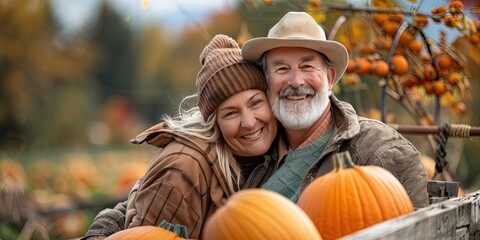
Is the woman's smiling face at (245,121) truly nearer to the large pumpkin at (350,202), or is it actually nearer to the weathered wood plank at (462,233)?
the large pumpkin at (350,202)

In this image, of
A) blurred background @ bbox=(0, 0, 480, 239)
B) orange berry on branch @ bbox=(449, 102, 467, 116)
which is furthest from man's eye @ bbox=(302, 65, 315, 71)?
orange berry on branch @ bbox=(449, 102, 467, 116)

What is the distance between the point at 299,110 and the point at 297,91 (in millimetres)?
72

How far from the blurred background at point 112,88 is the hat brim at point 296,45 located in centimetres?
44

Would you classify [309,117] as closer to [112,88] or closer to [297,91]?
[297,91]

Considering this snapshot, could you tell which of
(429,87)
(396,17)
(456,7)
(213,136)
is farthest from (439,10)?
(213,136)

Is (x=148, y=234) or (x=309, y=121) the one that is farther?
(x=309, y=121)

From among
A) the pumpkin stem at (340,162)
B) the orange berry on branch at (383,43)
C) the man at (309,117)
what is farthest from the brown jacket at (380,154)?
the orange berry on branch at (383,43)

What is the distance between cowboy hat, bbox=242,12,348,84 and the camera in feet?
9.50

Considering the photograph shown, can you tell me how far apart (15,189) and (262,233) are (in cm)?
375

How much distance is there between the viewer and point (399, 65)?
408 centimetres

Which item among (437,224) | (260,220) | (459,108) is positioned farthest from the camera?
(459,108)

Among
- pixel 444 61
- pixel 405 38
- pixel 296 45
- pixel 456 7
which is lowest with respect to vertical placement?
pixel 444 61

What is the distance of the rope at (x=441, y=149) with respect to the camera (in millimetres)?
3590

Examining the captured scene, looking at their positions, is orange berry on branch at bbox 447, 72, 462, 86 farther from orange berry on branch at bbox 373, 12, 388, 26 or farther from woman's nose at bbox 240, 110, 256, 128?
woman's nose at bbox 240, 110, 256, 128
